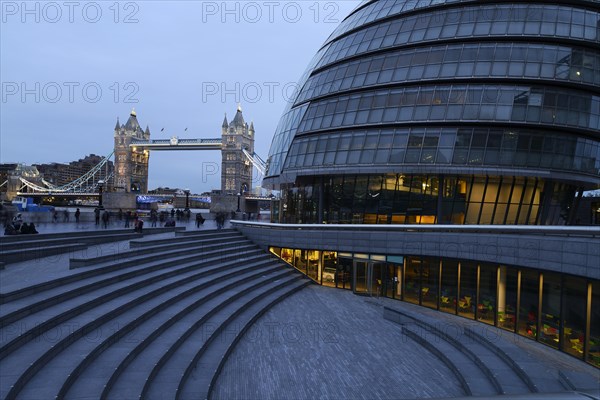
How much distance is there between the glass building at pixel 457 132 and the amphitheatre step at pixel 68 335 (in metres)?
16.8

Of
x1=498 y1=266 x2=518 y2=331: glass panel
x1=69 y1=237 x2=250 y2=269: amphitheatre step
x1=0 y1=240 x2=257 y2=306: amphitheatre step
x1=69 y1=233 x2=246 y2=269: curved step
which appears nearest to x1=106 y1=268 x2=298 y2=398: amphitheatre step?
x1=0 y1=240 x2=257 y2=306: amphitheatre step

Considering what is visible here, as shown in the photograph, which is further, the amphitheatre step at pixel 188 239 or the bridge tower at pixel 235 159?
the bridge tower at pixel 235 159

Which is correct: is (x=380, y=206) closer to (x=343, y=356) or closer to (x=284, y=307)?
(x=284, y=307)

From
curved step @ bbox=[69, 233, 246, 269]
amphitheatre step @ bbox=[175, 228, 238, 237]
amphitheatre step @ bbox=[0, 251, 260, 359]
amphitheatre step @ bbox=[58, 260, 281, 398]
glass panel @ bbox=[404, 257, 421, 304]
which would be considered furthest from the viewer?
amphitheatre step @ bbox=[175, 228, 238, 237]

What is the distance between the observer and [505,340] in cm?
1880

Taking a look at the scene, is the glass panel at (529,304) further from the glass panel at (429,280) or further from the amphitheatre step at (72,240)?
the amphitheatre step at (72,240)

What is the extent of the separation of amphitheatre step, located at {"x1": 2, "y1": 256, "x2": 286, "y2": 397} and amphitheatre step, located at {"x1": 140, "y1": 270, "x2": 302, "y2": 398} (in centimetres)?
257

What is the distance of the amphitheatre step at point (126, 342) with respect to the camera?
434 inches

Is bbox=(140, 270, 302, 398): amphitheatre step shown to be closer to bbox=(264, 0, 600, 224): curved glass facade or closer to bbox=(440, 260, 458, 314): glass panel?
bbox=(440, 260, 458, 314): glass panel

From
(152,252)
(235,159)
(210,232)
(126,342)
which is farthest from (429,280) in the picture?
(235,159)

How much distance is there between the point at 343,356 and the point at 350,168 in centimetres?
2012

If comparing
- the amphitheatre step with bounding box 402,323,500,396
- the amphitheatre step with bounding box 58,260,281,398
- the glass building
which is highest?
the glass building

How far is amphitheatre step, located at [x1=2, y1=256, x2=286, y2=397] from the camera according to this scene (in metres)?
10.6

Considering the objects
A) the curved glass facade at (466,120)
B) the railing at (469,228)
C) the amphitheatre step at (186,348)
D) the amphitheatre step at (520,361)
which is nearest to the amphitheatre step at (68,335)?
the amphitheatre step at (186,348)
